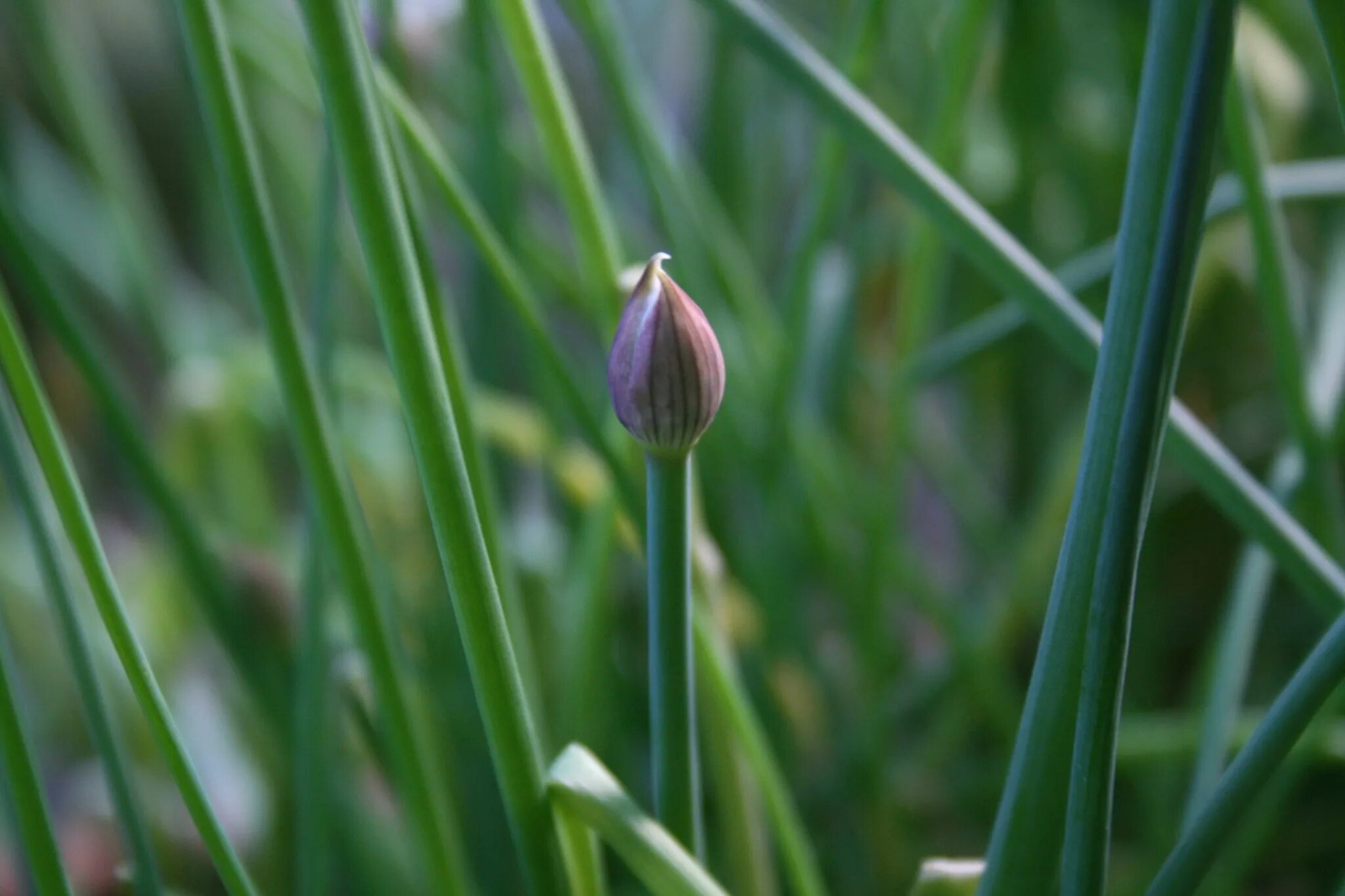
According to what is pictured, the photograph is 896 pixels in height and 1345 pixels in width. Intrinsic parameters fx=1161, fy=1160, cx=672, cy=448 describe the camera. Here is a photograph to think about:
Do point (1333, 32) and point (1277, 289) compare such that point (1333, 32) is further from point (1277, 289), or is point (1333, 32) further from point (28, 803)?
point (28, 803)

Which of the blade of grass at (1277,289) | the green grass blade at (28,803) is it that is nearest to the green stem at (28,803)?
the green grass blade at (28,803)

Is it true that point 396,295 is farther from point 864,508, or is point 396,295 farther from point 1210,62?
point 864,508

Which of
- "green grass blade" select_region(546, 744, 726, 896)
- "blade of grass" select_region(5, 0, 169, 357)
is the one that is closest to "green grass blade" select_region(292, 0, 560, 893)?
"green grass blade" select_region(546, 744, 726, 896)

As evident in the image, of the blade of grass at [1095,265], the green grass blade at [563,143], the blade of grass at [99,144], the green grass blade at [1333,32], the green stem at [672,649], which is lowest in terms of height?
the green stem at [672,649]

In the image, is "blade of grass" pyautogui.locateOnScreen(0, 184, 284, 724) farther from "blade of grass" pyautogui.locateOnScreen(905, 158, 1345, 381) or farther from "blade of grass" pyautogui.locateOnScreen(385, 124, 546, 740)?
"blade of grass" pyautogui.locateOnScreen(905, 158, 1345, 381)

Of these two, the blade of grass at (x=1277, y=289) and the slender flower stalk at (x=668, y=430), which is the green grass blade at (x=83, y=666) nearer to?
the slender flower stalk at (x=668, y=430)

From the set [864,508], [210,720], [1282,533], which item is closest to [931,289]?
[864,508]

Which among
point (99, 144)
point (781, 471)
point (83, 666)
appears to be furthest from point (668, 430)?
point (99, 144)
